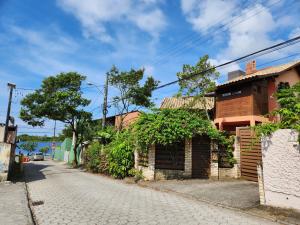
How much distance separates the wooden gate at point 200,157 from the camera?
15.1 m

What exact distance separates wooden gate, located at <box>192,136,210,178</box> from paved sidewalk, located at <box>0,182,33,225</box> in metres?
8.20

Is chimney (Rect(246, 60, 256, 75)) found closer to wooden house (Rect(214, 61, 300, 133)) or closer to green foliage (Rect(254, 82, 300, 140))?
wooden house (Rect(214, 61, 300, 133))

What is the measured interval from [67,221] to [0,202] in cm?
429

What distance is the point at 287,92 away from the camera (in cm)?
893

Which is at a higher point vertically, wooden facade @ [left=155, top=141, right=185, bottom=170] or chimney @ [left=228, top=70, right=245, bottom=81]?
chimney @ [left=228, top=70, right=245, bottom=81]

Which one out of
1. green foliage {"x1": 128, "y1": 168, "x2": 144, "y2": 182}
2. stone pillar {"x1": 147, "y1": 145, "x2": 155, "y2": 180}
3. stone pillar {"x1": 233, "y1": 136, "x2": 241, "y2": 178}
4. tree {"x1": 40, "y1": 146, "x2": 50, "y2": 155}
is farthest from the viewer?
tree {"x1": 40, "y1": 146, "x2": 50, "y2": 155}

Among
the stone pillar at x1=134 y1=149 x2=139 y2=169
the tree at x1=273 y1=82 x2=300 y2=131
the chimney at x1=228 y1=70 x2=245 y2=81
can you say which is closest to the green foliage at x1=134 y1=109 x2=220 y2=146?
the stone pillar at x1=134 y1=149 x2=139 y2=169

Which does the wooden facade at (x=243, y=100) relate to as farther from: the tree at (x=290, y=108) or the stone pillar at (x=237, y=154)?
the tree at (x=290, y=108)

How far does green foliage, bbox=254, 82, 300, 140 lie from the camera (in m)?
8.32

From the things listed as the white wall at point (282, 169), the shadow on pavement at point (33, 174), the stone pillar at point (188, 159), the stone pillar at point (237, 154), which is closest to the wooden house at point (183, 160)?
the stone pillar at point (188, 159)

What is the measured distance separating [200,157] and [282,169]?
7090mm

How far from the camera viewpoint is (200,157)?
50.0 feet

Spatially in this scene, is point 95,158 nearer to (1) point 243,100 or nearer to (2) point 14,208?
(1) point 243,100

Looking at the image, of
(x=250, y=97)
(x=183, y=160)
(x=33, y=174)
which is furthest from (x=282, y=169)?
(x=33, y=174)
